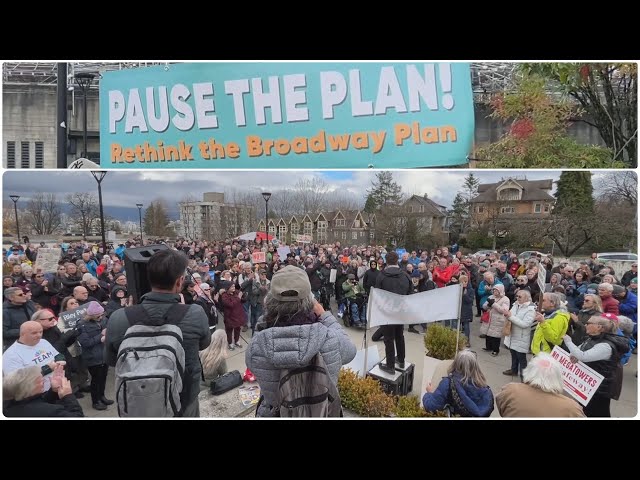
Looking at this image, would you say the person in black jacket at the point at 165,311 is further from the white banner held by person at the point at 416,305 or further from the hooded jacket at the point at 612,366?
the hooded jacket at the point at 612,366

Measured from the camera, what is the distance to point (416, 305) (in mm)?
3596

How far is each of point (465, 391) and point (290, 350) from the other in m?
1.41

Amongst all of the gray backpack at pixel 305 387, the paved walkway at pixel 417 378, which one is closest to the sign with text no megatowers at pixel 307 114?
the paved walkway at pixel 417 378

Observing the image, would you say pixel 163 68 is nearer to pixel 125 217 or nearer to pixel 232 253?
pixel 125 217

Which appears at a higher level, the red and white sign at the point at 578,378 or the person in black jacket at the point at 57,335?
the person in black jacket at the point at 57,335

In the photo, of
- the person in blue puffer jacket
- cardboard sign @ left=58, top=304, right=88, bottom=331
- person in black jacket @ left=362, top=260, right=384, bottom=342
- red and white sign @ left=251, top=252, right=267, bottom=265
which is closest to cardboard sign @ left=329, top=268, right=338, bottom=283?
person in black jacket @ left=362, top=260, right=384, bottom=342

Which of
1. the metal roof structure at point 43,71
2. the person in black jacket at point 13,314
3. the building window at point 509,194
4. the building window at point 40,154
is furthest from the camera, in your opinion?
the building window at point 40,154

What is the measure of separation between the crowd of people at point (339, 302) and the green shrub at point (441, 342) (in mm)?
71

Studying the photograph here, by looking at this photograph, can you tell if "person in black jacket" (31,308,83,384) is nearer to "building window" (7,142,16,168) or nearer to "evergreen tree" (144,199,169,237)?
"evergreen tree" (144,199,169,237)

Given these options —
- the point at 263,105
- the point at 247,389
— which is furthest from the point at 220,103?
the point at 247,389

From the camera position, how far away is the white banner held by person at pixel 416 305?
11.7 ft

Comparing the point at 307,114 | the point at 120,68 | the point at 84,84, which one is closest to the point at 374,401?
the point at 307,114

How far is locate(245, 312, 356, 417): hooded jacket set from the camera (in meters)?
A: 2.35

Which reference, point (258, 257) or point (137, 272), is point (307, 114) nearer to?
point (258, 257)
